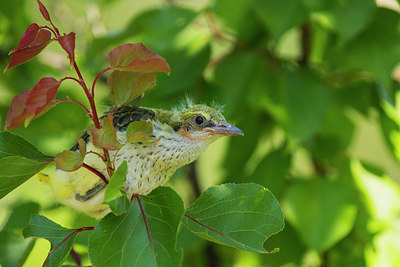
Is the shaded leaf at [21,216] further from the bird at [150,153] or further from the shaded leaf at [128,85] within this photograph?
the shaded leaf at [128,85]

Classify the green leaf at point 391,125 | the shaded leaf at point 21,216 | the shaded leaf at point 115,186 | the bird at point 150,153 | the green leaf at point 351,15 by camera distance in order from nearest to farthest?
the shaded leaf at point 115,186 → the bird at point 150,153 → the shaded leaf at point 21,216 → the green leaf at point 351,15 → the green leaf at point 391,125

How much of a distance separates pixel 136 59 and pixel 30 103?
114 mm

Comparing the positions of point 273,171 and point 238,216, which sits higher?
point 238,216

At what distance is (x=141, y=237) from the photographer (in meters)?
0.58

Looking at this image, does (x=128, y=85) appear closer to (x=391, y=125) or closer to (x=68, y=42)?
(x=68, y=42)

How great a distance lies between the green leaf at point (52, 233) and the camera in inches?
24.1

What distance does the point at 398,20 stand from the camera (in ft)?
3.96

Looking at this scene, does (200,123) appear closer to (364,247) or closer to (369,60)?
(369,60)

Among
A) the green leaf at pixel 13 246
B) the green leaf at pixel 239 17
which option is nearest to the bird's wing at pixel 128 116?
the green leaf at pixel 13 246

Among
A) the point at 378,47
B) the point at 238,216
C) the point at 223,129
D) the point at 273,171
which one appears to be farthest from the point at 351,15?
the point at 238,216

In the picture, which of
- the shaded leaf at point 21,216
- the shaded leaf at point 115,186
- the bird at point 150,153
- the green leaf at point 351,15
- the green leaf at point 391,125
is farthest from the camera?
the green leaf at point 391,125

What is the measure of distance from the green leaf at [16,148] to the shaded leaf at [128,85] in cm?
10

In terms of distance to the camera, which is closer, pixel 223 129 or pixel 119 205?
pixel 119 205

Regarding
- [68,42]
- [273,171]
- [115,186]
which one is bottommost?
[273,171]
